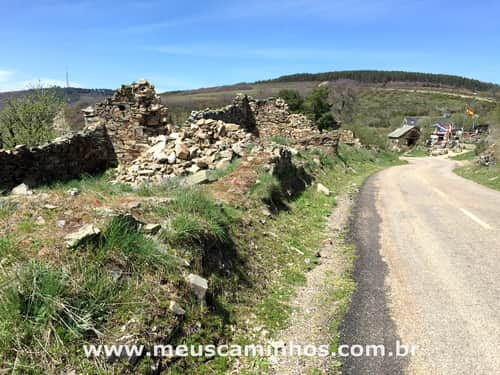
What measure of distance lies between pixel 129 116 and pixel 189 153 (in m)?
3.94

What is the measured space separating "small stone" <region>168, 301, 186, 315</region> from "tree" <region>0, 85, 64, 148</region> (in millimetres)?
21262

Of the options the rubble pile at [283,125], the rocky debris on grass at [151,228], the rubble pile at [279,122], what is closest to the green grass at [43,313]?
the rocky debris on grass at [151,228]

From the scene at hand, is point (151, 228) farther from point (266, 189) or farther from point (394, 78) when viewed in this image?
point (394, 78)

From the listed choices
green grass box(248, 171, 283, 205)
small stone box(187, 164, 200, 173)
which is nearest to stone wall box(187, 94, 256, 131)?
small stone box(187, 164, 200, 173)

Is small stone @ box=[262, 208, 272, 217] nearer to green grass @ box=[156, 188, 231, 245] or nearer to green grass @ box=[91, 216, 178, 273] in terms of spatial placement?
green grass @ box=[156, 188, 231, 245]

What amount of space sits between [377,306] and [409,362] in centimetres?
116

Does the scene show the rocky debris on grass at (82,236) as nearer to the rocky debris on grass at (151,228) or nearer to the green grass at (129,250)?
the green grass at (129,250)

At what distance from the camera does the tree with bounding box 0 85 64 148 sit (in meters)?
22.2

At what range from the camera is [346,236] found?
805cm

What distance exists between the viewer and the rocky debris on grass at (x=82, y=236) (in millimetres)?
3849

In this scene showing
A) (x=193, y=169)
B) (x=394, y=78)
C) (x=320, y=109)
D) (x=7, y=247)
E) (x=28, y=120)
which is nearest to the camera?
(x=7, y=247)

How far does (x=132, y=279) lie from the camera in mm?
3867

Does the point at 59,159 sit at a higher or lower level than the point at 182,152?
lower

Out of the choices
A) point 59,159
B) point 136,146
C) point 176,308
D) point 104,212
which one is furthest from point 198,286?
point 136,146
